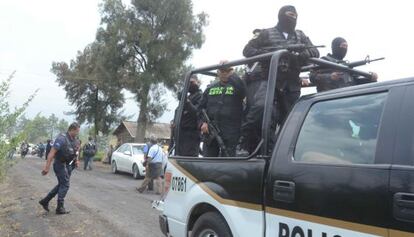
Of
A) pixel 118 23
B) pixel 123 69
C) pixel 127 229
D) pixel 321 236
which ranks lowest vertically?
pixel 127 229

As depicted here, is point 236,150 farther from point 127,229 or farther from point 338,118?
point 127,229

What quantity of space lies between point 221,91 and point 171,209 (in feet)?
4.50

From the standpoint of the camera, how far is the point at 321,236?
3.22 m

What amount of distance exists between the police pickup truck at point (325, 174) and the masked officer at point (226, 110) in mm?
646

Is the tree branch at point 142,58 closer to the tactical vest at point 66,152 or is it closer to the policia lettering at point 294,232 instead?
the tactical vest at point 66,152

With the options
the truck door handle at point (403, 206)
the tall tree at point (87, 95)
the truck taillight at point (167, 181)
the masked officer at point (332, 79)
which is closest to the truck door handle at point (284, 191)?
the truck door handle at point (403, 206)

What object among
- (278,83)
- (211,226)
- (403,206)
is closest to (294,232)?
(403,206)

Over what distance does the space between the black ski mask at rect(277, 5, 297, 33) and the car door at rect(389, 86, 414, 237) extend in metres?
2.36

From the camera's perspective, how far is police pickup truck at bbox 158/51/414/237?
2.86 m

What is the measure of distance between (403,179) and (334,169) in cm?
52

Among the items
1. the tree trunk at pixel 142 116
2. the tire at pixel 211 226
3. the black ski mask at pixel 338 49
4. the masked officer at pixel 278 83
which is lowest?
the tire at pixel 211 226

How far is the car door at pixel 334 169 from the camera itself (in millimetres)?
2939

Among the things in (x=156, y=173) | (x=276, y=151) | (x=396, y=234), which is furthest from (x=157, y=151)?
(x=396, y=234)

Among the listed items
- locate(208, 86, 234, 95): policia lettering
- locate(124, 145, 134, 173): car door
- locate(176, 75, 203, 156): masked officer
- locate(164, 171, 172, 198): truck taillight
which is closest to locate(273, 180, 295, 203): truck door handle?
locate(208, 86, 234, 95): policia lettering
